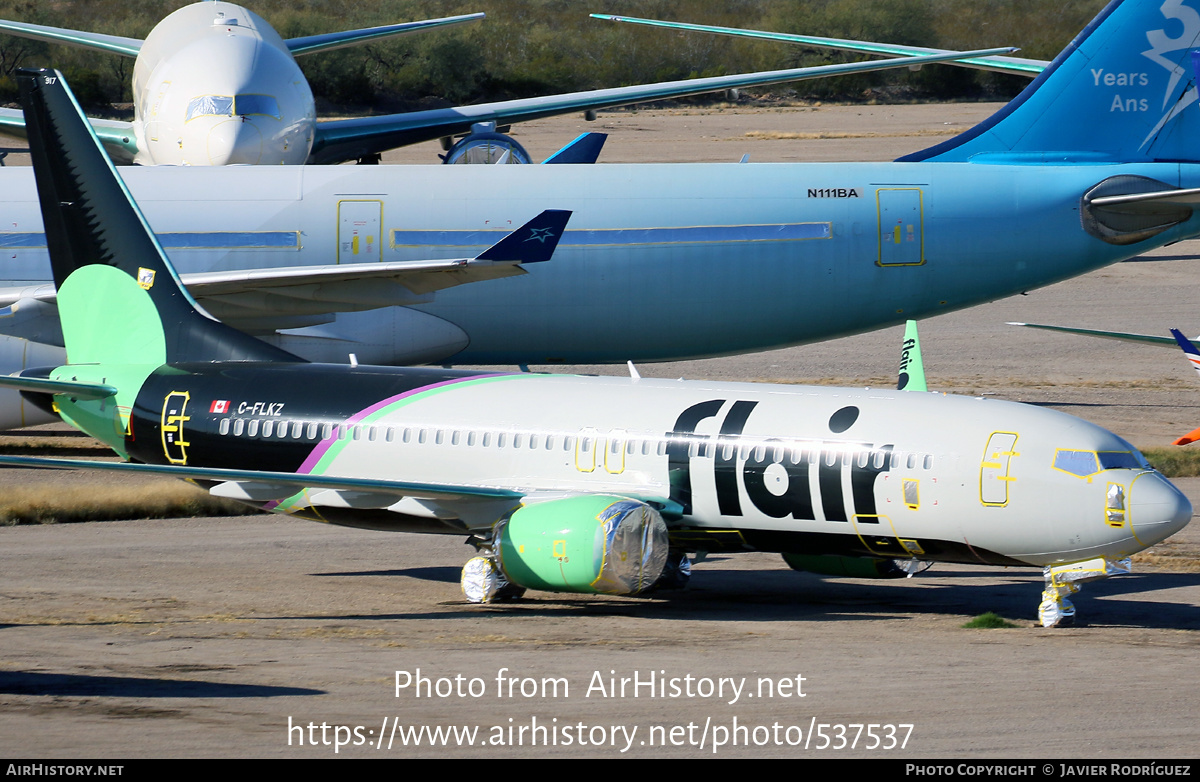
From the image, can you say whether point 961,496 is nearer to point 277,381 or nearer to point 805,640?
point 805,640

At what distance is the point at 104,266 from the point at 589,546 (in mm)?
10217

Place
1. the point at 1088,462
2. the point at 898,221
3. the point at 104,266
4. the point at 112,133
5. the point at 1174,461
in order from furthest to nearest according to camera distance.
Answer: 1. the point at 112,133
2. the point at 898,221
3. the point at 1174,461
4. the point at 104,266
5. the point at 1088,462

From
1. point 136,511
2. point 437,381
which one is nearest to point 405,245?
point 136,511

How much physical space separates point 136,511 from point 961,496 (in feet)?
50.7

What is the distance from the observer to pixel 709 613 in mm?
20750

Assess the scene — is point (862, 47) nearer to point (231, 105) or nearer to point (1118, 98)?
Result: point (1118, 98)

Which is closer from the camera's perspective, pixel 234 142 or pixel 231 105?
pixel 234 142

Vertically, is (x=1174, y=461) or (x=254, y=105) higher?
(x=254, y=105)

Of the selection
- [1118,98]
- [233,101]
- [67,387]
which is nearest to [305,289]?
[67,387]

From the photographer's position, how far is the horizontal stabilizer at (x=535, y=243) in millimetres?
25859

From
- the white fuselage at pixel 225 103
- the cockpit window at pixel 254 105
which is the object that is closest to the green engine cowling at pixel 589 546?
the white fuselage at pixel 225 103

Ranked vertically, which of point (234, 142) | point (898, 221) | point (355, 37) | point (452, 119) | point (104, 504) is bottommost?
point (104, 504)

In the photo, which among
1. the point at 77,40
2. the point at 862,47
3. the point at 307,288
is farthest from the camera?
the point at 77,40

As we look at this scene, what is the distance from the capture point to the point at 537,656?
17547 mm
